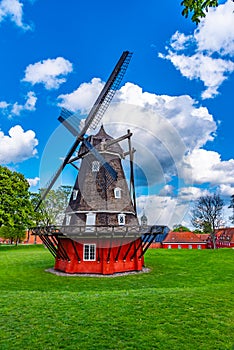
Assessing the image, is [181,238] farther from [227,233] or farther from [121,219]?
[121,219]

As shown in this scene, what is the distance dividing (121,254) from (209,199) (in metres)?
31.9

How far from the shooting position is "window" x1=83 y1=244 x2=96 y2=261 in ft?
55.7

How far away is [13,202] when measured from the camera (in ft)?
107

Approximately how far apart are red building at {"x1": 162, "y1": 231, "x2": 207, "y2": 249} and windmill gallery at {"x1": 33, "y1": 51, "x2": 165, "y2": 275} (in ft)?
117

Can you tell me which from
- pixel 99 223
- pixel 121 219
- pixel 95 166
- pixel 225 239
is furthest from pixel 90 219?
pixel 225 239

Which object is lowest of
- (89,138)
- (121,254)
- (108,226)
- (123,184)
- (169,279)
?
(169,279)

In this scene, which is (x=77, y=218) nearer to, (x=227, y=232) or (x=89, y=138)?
(x=89, y=138)

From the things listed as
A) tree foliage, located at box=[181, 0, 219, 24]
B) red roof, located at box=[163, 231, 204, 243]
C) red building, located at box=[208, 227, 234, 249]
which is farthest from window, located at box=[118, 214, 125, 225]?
red building, located at box=[208, 227, 234, 249]

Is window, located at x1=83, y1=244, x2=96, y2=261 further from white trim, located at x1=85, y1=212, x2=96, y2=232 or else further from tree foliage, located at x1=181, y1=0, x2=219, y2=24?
tree foliage, located at x1=181, y1=0, x2=219, y2=24

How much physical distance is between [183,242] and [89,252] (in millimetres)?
38525

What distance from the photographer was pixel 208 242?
174ft

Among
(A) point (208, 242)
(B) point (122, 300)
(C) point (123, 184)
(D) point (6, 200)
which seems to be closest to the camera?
(B) point (122, 300)

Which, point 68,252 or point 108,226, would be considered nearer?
point 108,226

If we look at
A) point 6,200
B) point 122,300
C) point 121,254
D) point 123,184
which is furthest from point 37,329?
point 6,200
